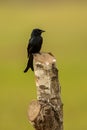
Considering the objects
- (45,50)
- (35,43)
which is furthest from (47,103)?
(45,50)

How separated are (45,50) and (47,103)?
1231cm

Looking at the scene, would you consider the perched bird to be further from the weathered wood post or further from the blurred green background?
the blurred green background

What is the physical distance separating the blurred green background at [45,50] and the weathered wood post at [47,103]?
447 centimetres

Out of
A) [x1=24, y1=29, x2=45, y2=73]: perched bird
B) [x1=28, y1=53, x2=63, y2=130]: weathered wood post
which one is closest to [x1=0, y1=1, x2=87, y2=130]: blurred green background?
[x1=24, y1=29, x2=45, y2=73]: perched bird

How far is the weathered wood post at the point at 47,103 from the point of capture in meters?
8.05

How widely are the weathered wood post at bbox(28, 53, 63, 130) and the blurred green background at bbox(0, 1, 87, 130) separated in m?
4.47

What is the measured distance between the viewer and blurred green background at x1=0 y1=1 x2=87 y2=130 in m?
13.5

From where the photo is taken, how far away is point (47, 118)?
8.05m

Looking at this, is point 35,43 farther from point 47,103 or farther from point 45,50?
point 45,50
